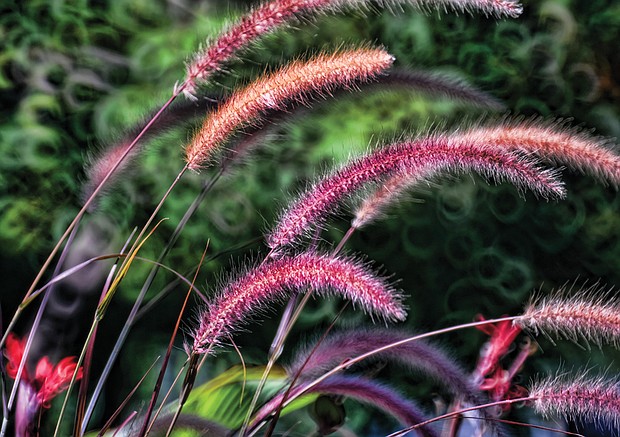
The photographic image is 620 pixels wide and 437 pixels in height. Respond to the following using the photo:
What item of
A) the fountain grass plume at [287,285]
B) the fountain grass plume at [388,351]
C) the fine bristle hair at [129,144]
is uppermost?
the fine bristle hair at [129,144]

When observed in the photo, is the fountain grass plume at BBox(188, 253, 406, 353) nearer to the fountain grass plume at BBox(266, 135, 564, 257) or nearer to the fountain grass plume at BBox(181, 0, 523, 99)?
the fountain grass plume at BBox(266, 135, 564, 257)

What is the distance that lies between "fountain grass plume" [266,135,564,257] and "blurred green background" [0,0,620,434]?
315mm

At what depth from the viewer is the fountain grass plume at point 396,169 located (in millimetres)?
601

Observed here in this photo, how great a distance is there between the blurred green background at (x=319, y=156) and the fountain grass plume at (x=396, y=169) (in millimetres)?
315

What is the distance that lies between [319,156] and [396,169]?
0.36 m

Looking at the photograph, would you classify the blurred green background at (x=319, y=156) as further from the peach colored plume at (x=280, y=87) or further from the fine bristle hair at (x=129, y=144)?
the peach colored plume at (x=280, y=87)

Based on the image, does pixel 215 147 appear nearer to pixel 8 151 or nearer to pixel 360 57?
pixel 360 57

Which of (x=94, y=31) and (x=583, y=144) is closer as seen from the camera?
(x=583, y=144)

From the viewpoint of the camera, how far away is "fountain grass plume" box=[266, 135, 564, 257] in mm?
601

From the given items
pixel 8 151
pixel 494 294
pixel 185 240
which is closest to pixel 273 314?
pixel 185 240

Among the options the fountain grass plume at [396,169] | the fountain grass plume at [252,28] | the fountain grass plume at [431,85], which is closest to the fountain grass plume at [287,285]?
the fountain grass plume at [396,169]

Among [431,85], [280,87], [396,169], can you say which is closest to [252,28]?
[280,87]

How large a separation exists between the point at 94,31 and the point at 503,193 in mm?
549

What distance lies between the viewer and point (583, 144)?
651mm
